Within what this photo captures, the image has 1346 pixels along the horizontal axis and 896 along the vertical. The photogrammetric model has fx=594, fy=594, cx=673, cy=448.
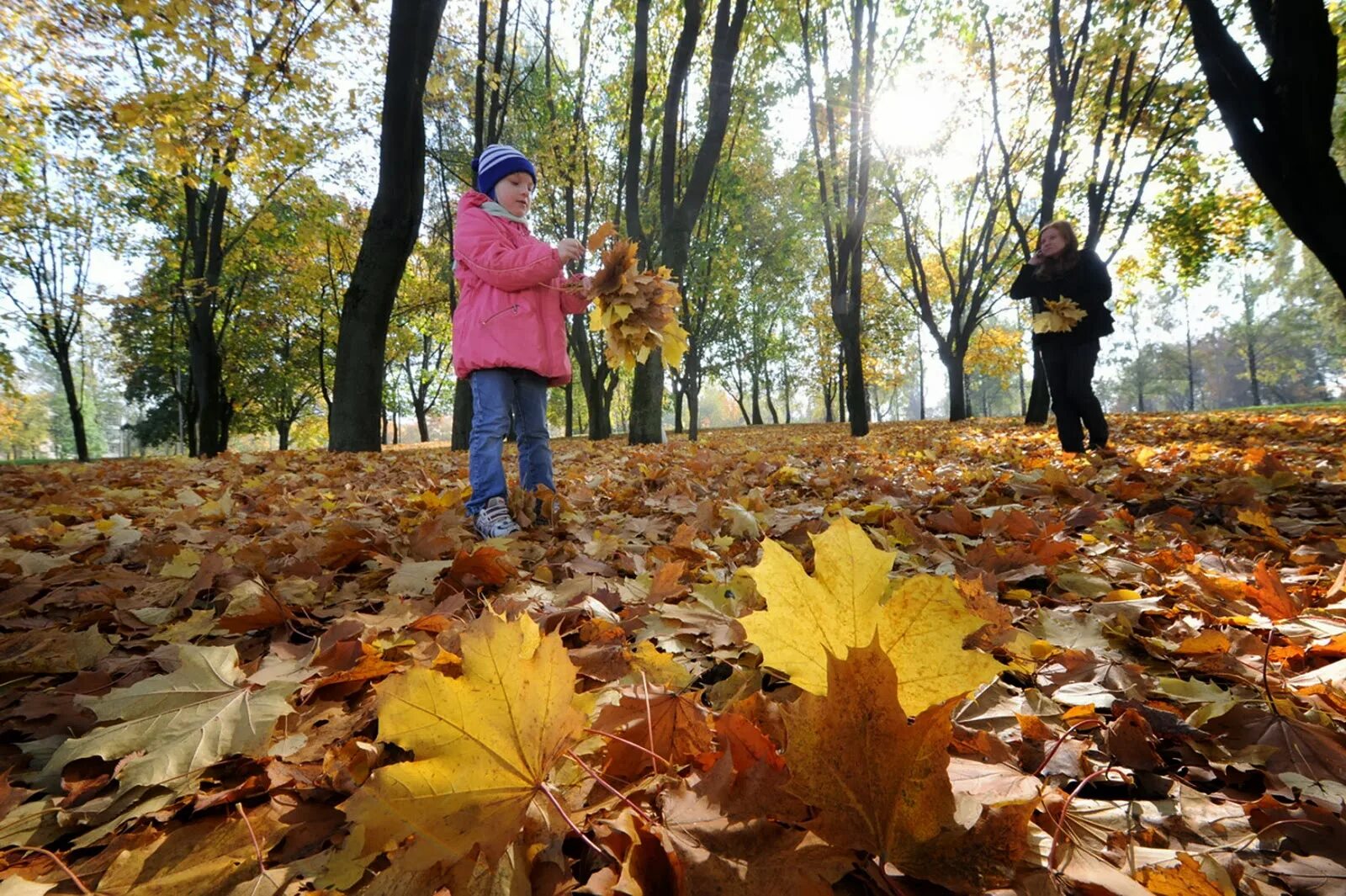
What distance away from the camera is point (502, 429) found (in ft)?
9.59

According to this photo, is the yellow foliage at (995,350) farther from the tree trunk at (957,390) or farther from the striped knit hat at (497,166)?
the striped knit hat at (497,166)

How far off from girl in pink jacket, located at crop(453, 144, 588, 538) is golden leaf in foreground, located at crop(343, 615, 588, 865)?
217 centimetres

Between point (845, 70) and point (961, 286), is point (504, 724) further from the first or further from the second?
point (961, 286)

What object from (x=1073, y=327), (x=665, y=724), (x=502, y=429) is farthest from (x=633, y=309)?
(x=1073, y=327)

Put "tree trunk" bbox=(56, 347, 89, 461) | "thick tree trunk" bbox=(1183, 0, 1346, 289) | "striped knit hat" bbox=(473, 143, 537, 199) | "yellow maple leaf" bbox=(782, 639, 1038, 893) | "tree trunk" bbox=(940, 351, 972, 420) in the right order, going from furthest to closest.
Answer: "tree trunk" bbox=(56, 347, 89, 461), "tree trunk" bbox=(940, 351, 972, 420), "thick tree trunk" bbox=(1183, 0, 1346, 289), "striped knit hat" bbox=(473, 143, 537, 199), "yellow maple leaf" bbox=(782, 639, 1038, 893)

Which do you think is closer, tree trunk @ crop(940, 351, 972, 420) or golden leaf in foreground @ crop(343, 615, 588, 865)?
golden leaf in foreground @ crop(343, 615, 588, 865)

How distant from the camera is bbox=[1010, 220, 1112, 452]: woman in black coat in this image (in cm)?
504

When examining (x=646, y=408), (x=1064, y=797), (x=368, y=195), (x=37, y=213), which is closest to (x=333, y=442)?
(x=646, y=408)

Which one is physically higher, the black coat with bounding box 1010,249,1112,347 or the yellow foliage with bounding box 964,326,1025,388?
the yellow foliage with bounding box 964,326,1025,388

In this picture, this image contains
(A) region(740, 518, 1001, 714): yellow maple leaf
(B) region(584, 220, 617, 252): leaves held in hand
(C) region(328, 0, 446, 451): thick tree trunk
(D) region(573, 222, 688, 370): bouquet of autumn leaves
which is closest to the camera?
(A) region(740, 518, 1001, 714): yellow maple leaf

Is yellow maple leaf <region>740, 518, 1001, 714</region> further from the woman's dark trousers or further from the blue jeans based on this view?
the woman's dark trousers

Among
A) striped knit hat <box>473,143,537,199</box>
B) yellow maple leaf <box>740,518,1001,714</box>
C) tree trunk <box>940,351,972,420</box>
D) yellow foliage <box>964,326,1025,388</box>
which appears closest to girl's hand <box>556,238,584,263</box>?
striped knit hat <box>473,143,537,199</box>

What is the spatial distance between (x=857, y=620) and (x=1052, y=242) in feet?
18.8

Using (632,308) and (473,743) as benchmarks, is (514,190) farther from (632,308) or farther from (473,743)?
(473,743)
